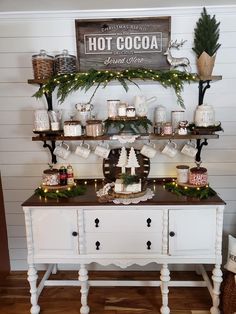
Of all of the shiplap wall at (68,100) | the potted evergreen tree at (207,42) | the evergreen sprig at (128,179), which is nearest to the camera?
the evergreen sprig at (128,179)

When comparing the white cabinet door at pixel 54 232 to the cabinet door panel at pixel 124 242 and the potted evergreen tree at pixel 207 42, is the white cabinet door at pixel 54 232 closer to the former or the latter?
the cabinet door panel at pixel 124 242

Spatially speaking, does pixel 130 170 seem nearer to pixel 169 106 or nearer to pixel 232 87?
pixel 169 106

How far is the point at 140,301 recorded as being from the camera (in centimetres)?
213

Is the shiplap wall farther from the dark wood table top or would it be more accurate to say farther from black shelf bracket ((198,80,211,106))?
the dark wood table top

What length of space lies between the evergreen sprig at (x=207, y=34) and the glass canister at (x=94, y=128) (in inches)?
35.6

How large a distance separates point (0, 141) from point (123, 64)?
116 centimetres

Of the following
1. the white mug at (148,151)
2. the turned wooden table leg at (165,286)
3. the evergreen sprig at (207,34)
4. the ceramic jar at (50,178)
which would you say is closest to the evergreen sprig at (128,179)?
the white mug at (148,151)

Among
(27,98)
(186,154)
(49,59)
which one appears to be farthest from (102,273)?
(49,59)

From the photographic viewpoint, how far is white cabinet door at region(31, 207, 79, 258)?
1.90m

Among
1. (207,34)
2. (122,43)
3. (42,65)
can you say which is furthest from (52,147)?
(207,34)

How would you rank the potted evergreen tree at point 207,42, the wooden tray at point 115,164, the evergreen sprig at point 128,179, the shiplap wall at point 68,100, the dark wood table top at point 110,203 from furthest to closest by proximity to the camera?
the wooden tray at point 115,164 → the shiplap wall at point 68,100 → the potted evergreen tree at point 207,42 → the evergreen sprig at point 128,179 → the dark wood table top at point 110,203

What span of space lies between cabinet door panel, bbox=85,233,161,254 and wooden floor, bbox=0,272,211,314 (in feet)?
1.57

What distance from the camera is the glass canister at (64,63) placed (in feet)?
6.72

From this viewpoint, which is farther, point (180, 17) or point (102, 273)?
point (102, 273)
